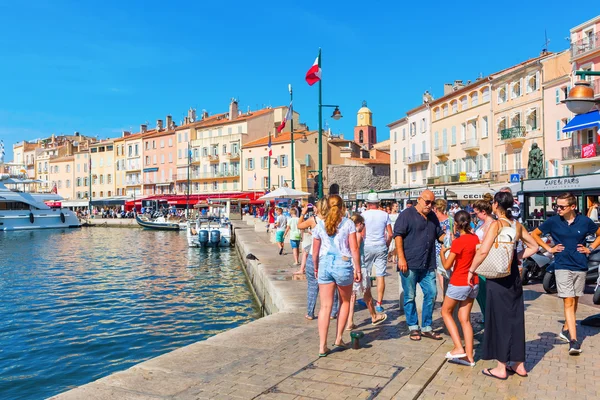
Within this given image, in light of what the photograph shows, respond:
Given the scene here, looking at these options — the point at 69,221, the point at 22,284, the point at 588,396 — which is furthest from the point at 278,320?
the point at 69,221

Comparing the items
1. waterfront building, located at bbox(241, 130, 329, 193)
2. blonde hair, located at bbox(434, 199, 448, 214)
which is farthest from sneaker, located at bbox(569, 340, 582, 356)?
waterfront building, located at bbox(241, 130, 329, 193)

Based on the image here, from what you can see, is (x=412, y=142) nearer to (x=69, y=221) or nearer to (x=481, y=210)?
(x=69, y=221)

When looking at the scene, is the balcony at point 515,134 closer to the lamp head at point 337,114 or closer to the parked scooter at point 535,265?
the lamp head at point 337,114

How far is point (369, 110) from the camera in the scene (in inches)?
4156

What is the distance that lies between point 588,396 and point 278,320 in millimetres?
3975

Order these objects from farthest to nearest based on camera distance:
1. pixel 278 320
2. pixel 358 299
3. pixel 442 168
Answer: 1. pixel 442 168
2. pixel 358 299
3. pixel 278 320

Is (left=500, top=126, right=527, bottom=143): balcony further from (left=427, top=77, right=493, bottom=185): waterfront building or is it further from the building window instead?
the building window

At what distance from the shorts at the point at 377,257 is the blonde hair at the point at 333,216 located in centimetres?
214

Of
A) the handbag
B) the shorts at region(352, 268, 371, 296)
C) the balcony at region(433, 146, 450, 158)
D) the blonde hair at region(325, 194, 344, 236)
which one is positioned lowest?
the shorts at region(352, 268, 371, 296)

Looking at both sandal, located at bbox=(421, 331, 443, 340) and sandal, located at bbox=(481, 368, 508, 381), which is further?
sandal, located at bbox=(421, 331, 443, 340)

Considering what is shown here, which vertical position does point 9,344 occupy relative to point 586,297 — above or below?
below

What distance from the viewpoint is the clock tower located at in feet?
339

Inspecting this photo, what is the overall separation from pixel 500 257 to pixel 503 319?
0.57m

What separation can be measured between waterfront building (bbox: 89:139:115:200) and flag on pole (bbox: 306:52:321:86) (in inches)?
2749
